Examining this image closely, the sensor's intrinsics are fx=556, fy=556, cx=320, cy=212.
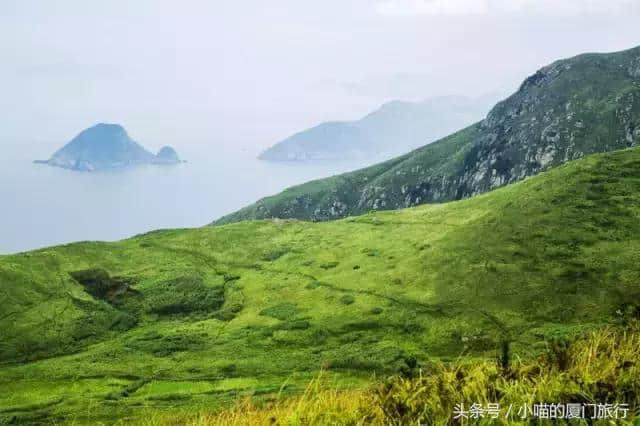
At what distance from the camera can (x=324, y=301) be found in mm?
89062

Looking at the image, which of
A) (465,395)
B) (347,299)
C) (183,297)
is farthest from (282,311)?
(465,395)

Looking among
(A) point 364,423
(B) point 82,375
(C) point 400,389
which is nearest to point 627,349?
(C) point 400,389

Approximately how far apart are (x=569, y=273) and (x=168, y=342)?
59121 mm

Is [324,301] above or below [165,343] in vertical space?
above

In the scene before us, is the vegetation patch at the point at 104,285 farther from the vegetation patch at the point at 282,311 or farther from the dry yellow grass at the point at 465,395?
the dry yellow grass at the point at 465,395

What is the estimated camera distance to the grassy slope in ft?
223

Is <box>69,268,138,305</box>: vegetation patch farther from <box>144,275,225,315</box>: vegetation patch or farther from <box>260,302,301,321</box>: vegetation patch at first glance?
<box>260,302,301,321</box>: vegetation patch

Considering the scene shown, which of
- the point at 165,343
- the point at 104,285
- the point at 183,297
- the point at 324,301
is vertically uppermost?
the point at 104,285

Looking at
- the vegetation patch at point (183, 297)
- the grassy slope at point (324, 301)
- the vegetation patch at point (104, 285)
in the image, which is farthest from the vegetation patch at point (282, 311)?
the vegetation patch at point (104, 285)

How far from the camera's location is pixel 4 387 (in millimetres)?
69562

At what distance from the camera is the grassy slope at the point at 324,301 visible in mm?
68062

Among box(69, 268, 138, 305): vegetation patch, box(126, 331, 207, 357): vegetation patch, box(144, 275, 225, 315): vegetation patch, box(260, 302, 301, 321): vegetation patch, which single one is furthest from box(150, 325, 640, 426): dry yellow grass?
box(69, 268, 138, 305): vegetation patch

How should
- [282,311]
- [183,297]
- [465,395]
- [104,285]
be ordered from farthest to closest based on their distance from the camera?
1. [104,285]
2. [183,297]
3. [282,311]
4. [465,395]

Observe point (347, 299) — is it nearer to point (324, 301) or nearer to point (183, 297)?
point (324, 301)
